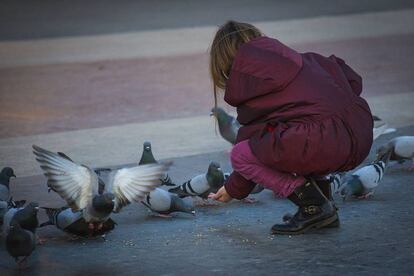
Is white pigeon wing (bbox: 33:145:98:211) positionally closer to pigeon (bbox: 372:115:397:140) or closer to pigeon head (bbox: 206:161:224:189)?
pigeon head (bbox: 206:161:224:189)

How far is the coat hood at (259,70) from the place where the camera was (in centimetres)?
516

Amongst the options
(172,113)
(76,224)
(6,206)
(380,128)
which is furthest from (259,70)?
(172,113)

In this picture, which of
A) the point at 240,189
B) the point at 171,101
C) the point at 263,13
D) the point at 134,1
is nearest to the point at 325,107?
the point at 240,189

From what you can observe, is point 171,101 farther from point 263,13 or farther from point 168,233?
point 263,13

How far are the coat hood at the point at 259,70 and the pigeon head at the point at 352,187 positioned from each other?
1152mm

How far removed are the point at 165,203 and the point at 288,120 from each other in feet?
3.55

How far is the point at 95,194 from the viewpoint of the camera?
5469 millimetres

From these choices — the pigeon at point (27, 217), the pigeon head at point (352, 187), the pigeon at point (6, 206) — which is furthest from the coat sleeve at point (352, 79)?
the pigeon at point (6, 206)

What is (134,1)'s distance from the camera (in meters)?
21.4

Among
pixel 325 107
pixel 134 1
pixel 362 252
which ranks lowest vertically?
pixel 362 252

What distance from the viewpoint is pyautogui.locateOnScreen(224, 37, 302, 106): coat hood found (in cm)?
516

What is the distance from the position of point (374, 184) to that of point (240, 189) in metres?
1.16

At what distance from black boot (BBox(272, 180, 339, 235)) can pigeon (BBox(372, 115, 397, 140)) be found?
259cm

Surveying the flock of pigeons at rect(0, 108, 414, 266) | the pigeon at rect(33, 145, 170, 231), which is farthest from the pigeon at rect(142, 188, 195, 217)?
the pigeon at rect(33, 145, 170, 231)
